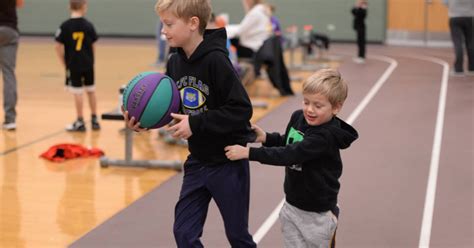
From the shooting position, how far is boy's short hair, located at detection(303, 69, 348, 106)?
367 centimetres

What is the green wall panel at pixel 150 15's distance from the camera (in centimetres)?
2303

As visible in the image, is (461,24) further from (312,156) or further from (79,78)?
(312,156)

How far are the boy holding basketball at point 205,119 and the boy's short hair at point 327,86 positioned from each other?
13.6 inches

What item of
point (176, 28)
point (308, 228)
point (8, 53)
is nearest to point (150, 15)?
point (8, 53)

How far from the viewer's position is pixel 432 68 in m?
16.5

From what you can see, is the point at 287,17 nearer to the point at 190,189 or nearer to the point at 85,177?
the point at 85,177

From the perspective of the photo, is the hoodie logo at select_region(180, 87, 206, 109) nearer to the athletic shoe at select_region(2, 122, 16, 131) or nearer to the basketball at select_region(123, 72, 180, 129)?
the basketball at select_region(123, 72, 180, 129)

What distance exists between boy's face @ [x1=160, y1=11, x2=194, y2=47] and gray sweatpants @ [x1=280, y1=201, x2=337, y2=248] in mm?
1016

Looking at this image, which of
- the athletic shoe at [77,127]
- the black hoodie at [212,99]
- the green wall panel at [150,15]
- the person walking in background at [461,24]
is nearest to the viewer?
the black hoodie at [212,99]

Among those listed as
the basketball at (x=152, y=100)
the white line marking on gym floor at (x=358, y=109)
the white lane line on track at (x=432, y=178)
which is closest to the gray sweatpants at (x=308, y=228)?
the basketball at (x=152, y=100)

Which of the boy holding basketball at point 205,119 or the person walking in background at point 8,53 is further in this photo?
the person walking in background at point 8,53

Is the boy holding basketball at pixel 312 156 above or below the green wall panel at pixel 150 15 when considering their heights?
above

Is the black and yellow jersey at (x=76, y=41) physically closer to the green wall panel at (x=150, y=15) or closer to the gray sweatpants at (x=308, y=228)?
the gray sweatpants at (x=308, y=228)

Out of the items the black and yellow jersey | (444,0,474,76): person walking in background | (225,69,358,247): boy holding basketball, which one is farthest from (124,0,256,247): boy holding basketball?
(444,0,474,76): person walking in background
